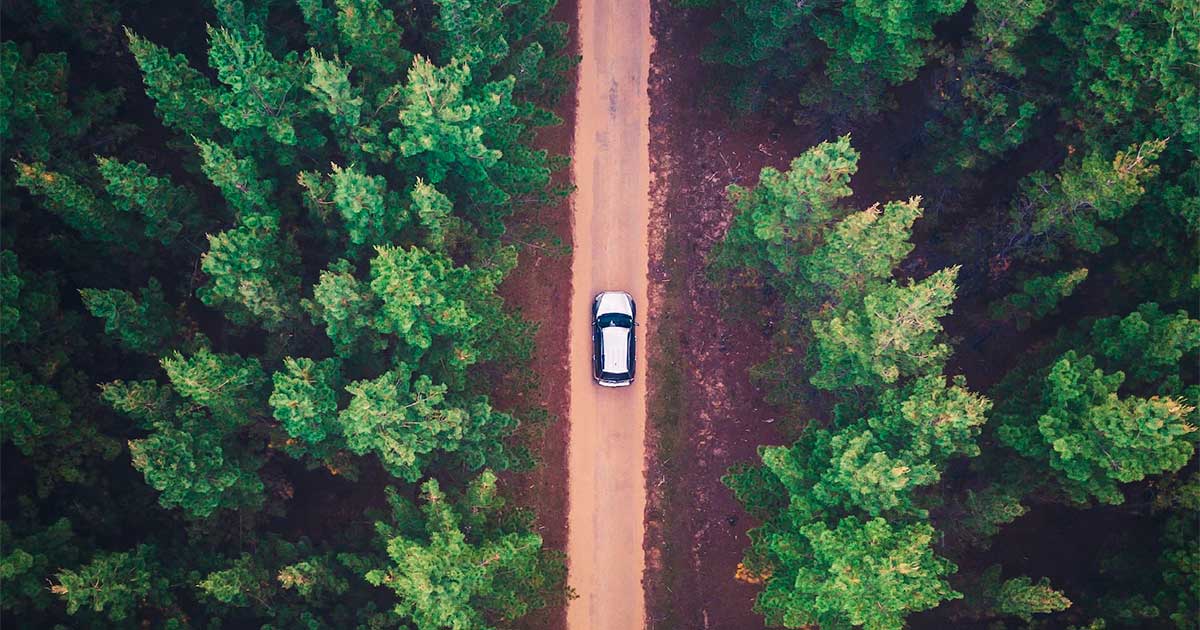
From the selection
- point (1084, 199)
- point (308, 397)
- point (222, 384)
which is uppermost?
point (1084, 199)

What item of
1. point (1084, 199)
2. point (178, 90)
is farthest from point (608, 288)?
point (1084, 199)

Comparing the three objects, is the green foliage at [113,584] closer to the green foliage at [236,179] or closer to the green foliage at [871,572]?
the green foliage at [236,179]

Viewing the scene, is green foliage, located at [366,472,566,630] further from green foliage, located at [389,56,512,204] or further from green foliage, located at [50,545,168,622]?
green foliage, located at [389,56,512,204]

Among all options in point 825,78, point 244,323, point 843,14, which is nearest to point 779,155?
point 825,78

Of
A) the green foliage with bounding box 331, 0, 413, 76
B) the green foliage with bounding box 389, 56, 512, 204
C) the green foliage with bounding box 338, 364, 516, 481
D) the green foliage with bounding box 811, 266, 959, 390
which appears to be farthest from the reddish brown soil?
→ the green foliage with bounding box 811, 266, 959, 390

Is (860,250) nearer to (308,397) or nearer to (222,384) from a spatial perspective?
(308,397)

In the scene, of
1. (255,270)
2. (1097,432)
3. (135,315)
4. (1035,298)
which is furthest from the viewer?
(1035,298)
